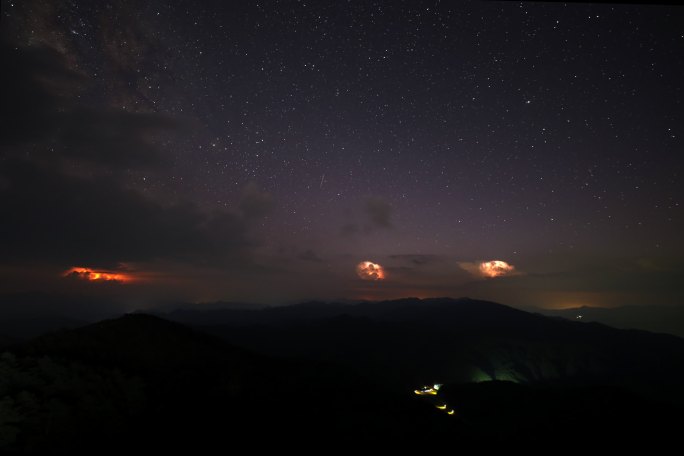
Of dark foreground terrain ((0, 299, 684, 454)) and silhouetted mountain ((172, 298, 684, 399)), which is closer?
dark foreground terrain ((0, 299, 684, 454))

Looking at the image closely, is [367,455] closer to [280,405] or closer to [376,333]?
[280,405]

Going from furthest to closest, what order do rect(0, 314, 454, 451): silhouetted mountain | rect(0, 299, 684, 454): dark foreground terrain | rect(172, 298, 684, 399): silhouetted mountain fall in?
1. rect(172, 298, 684, 399): silhouetted mountain
2. rect(0, 299, 684, 454): dark foreground terrain
3. rect(0, 314, 454, 451): silhouetted mountain

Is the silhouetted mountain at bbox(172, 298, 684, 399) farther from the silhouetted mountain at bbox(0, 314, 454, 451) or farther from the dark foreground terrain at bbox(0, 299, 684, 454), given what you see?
A: the silhouetted mountain at bbox(0, 314, 454, 451)

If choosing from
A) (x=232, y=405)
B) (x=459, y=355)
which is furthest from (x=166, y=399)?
(x=459, y=355)

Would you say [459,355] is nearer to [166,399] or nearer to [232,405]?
[232,405]

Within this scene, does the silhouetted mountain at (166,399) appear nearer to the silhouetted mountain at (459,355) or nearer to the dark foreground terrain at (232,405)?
the dark foreground terrain at (232,405)

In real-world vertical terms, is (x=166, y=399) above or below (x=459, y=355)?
above

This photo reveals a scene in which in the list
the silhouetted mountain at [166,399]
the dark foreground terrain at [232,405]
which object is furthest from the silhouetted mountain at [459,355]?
the silhouetted mountain at [166,399]

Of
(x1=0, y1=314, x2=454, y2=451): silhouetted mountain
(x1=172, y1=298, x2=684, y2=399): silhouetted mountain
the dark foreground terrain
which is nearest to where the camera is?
(x1=0, y1=314, x2=454, y2=451): silhouetted mountain

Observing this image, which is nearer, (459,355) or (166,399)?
(166,399)

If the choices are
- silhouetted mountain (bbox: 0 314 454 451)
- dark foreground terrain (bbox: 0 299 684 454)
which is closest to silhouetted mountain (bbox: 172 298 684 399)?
dark foreground terrain (bbox: 0 299 684 454)

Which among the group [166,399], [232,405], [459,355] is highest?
[166,399]
